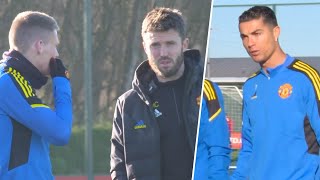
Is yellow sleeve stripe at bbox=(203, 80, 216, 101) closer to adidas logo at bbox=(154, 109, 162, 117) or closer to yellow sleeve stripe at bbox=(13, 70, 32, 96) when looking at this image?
adidas logo at bbox=(154, 109, 162, 117)

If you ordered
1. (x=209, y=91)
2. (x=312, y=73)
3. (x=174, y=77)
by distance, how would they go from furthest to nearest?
1. (x=174, y=77)
2. (x=209, y=91)
3. (x=312, y=73)

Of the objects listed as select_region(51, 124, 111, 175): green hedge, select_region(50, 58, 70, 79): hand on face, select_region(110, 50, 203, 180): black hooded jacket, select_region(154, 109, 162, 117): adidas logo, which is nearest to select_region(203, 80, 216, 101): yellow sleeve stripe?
select_region(110, 50, 203, 180): black hooded jacket

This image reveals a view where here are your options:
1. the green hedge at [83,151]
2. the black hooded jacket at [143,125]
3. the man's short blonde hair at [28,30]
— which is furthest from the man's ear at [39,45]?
the green hedge at [83,151]

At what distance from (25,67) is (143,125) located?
34 cm

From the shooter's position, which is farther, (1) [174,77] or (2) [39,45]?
(2) [39,45]

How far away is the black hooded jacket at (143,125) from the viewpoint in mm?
1937

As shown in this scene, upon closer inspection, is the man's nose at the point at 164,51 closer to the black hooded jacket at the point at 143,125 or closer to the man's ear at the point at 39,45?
the black hooded jacket at the point at 143,125

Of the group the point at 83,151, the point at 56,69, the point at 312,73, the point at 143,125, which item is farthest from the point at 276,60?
the point at 83,151

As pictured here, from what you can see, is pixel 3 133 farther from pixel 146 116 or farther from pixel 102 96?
pixel 102 96

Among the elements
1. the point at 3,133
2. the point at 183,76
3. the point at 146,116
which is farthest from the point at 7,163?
the point at 183,76

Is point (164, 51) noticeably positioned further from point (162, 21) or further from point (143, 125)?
point (143, 125)

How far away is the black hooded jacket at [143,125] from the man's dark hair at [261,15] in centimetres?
22

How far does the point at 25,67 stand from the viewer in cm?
205

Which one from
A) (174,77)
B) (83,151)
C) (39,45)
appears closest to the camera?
(174,77)
